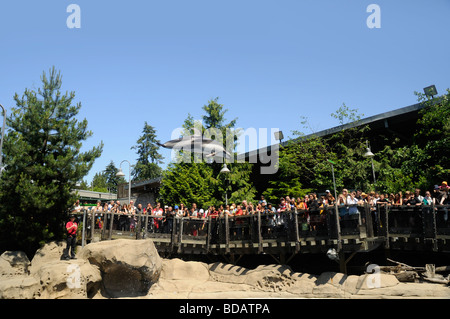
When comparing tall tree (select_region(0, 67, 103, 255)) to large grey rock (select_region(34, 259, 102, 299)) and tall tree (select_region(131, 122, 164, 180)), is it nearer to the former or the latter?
large grey rock (select_region(34, 259, 102, 299))

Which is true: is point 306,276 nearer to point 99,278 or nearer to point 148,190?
point 99,278

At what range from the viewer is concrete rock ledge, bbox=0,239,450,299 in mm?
13828

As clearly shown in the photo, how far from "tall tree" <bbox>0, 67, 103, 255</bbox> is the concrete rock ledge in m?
1.11

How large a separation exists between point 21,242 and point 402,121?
20.4m

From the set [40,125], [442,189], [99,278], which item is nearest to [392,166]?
[442,189]

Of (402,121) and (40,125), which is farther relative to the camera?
(402,121)

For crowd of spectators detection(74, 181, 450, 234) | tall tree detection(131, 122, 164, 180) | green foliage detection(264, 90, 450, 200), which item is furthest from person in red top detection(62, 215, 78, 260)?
tall tree detection(131, 122, 164, 180)

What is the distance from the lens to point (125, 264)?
15.1 m

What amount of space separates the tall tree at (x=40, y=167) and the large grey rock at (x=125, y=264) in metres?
3.10

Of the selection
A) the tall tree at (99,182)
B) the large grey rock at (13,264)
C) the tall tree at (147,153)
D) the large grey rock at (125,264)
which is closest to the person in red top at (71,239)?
the large grey rock at (125,264)

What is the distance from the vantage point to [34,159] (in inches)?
727

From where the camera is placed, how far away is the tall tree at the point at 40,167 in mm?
17422

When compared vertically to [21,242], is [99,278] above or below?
below
